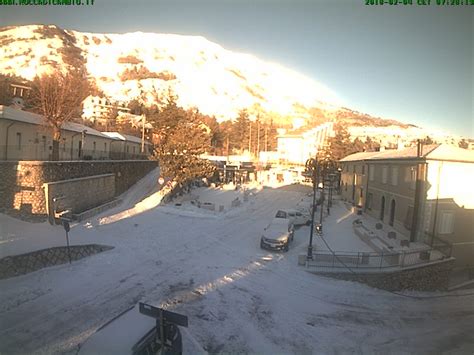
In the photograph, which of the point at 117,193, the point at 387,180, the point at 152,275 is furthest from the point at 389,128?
the point at 152,275

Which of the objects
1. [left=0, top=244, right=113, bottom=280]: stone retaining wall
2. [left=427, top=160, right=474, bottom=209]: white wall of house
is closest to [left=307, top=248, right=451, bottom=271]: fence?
[left=427, top=160, right=474, bottom=209]: white wall of house

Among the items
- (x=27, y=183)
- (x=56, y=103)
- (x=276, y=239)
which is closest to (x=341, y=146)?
(x=276, y=239)

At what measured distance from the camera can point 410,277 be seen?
14883 mm

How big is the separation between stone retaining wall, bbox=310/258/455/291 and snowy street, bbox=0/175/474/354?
0.50 metres

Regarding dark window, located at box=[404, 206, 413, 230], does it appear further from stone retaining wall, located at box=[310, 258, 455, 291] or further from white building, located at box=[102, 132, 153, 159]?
white building, located at box=[102, 132, 153, 159]

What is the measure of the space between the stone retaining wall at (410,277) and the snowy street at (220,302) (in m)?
0.50

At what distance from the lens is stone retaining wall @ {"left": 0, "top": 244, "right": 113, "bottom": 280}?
37.7ft

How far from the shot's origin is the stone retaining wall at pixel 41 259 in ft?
37.7

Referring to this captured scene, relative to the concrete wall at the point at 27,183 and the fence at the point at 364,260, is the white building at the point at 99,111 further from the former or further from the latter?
the fence at the point at 364,260

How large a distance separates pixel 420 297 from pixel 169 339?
1348 cm

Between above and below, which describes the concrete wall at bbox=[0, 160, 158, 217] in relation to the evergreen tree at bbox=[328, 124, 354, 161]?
below

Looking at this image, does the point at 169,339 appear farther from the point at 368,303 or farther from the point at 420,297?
the point at 420,297

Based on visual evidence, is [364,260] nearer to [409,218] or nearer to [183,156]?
[409,218]

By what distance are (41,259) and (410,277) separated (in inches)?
682
